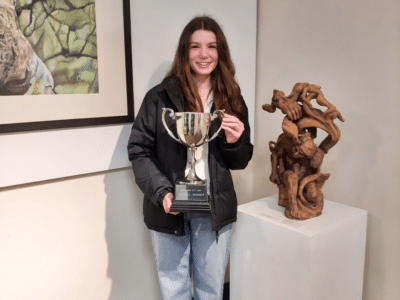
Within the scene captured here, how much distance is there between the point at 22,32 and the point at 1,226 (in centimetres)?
73

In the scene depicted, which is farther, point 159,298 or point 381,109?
point 159,298

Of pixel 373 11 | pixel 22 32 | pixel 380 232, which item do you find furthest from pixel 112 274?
pixel 373 11

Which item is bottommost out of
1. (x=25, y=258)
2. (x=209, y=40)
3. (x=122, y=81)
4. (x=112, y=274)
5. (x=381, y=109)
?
(x=112, y=274)

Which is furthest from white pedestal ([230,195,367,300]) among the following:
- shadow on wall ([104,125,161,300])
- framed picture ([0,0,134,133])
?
framed picture ([0,0,134,133])

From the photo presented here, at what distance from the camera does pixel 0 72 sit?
129 cm

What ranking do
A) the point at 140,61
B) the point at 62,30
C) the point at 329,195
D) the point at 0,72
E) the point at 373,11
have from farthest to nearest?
the point at 329,195
the point at 140,61
the point at 373,11
the point at 62,30
the point at 0,72

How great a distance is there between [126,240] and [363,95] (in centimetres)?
129

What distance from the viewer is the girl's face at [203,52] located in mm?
1423

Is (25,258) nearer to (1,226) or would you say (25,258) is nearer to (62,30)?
(1,226)

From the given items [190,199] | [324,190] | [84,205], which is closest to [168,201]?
[190,199]

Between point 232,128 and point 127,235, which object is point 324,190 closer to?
point 232,128

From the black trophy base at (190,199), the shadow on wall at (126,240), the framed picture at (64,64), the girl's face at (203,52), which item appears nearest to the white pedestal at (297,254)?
the black trophy base at (190,199)

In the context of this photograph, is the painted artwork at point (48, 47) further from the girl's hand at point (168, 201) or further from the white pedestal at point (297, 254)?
the white pedestal at point (297, 254)

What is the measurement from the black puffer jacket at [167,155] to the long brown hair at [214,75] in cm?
4
